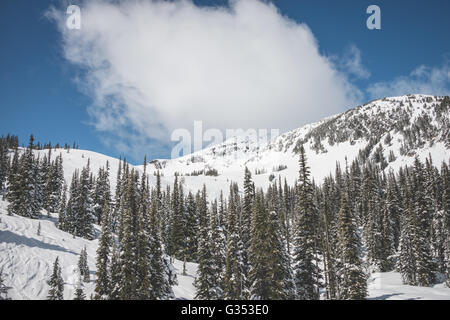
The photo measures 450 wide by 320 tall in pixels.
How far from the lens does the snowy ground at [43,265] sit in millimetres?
30750

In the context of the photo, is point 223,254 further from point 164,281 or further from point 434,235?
point 434,235

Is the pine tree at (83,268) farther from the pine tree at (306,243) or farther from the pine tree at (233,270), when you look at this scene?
the pine tree at (306,243)

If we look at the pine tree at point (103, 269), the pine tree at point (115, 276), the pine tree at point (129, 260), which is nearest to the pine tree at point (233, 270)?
the pine tree at point (129, 260)

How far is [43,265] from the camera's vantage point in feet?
113

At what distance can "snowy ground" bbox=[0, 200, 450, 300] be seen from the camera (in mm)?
30750

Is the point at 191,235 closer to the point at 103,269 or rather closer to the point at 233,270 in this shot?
the point at 233,270

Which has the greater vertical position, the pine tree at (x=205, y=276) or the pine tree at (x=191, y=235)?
the pine tree at (x=191, y=235)

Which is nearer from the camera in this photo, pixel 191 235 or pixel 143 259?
pixel 143 259

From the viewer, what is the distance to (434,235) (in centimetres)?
6238

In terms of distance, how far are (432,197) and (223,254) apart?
62581 millimetres

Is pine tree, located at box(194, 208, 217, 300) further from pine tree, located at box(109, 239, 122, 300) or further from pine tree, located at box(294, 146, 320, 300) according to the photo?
pine tree, located at box(294, 146, 320, 300)

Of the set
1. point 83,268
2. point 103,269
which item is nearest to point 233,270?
point 103,269

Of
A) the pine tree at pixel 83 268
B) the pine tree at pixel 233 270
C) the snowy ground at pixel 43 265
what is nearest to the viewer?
the snowy ground at pixel 43 265
